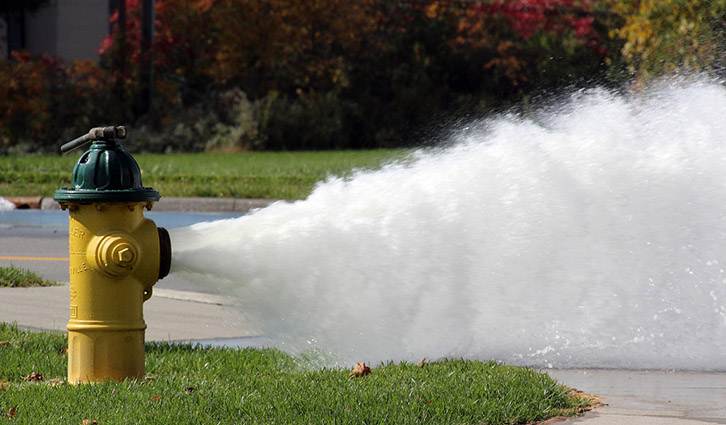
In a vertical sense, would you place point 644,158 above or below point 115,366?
above

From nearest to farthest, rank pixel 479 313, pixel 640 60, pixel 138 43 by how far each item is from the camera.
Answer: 1. pixel 479 313
2. pixel 640 60
3. pixel 138 43

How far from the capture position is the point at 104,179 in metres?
4.18

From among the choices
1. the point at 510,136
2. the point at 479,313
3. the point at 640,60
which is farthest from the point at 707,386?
the point at 640,60

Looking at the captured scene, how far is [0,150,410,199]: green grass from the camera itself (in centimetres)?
1413

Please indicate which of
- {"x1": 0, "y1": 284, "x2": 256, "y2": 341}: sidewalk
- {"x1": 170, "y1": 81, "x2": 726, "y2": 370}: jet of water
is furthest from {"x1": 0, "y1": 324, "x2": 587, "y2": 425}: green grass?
{"x1": 0, "y1": 284, "x2": 256, "y2": 341}: sidewalk

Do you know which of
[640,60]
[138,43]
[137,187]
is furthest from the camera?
[138,43]

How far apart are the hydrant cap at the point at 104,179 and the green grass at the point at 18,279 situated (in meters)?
3.59

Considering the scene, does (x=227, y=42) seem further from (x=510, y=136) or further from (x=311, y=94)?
(x=510, y=136)

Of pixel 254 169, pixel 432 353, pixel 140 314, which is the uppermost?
pixel 140 314

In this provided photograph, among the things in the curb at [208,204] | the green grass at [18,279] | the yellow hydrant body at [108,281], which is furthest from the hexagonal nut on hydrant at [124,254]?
the curb at [208,204]

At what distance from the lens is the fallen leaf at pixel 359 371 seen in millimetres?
4602

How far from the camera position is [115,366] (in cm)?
431

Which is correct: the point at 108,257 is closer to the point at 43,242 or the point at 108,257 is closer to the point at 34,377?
the point at 34,377

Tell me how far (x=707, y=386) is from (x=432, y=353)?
3.91 ft
